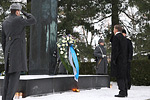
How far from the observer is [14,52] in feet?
19.0

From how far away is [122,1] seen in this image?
18.1m

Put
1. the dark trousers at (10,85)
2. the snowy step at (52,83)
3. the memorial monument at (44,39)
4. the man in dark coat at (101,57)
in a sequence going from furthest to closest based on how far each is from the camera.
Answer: the man in dark coat at (101,57), the memorial monument at (44,39), the snowy step at (52,83), the dark trousers at (10,85)

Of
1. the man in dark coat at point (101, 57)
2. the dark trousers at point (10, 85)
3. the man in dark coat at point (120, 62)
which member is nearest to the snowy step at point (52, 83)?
the man in dark coat at point (101, 57)

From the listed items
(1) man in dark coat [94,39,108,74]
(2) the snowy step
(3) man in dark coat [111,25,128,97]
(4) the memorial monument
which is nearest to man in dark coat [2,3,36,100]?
(2) the snowy step

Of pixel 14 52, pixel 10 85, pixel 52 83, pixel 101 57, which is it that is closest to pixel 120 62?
pixel 52 83

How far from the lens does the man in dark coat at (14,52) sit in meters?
5.71

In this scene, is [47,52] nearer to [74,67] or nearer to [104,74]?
[74,67]

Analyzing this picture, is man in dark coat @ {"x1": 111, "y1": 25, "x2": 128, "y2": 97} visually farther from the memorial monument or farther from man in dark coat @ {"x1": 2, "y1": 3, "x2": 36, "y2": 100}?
man in dark coat @ {"x1": 2, "y1": 3, "x2": 36, "y2": 100}

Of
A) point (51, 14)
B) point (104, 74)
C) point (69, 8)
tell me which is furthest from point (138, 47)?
point (51, 14)

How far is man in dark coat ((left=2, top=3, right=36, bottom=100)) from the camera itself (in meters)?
5.71

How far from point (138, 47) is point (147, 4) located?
3.36 meters

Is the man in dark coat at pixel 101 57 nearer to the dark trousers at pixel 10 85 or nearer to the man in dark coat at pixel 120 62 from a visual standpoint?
the man in dark coat at pixel 120 62

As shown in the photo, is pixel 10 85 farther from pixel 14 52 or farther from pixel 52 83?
pixel 52 83

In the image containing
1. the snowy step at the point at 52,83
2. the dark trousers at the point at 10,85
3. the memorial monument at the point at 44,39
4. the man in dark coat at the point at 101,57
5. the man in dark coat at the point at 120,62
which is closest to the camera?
the dark trousers at the point at 10,85
